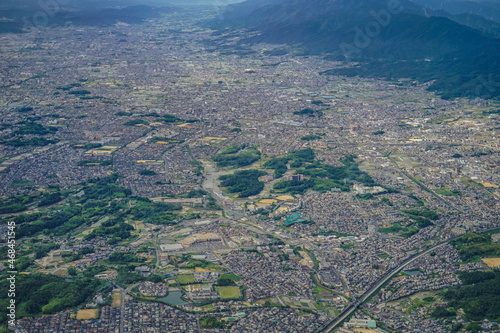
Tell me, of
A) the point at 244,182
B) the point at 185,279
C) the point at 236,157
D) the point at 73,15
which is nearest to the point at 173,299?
the point at 185,279

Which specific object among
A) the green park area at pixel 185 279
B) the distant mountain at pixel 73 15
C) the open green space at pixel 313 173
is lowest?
the green park area at pixel 185 279

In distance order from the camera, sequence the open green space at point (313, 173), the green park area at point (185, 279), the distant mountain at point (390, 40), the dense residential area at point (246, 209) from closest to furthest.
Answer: the dense residential area at point (246, 209), the green park area at point (185, 279), the open green space at point (313, 173), the distant mountain at point (390, 40)

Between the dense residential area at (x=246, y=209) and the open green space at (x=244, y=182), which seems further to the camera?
the open green space at (x=244, y=182)

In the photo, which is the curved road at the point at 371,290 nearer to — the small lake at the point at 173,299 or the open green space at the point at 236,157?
the small lake at the point at 173,299

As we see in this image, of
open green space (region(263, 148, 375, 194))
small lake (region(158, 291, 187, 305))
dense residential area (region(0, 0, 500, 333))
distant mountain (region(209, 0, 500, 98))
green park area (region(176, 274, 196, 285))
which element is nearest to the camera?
dense residential area (region(0, 0, 500, 333))

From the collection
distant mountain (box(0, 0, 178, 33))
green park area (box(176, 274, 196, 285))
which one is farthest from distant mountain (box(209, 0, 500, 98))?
green park area (box(176, 274, 196, 285))

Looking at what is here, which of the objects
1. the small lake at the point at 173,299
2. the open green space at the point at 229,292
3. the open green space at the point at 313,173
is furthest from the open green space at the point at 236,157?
the small lake at the point at 173,299

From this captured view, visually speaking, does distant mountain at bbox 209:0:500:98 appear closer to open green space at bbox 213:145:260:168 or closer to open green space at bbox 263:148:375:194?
open green space at bbox 263:148:375:194
